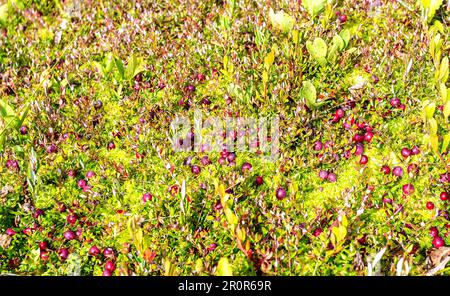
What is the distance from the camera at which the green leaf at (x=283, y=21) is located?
5.25 meters

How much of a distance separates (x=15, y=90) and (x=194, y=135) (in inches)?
98.5

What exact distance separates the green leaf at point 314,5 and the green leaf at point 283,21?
0.26 meters

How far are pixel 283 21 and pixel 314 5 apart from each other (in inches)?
18.4

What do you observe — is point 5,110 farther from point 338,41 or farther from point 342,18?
point 342,18

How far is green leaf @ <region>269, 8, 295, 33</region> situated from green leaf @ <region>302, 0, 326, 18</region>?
0.26 meters

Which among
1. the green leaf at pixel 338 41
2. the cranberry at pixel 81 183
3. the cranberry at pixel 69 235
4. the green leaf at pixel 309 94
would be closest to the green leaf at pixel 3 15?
the cranberry at pixel 81 183

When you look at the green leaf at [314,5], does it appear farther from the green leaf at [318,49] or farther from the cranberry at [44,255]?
the cranberry at [44,255]

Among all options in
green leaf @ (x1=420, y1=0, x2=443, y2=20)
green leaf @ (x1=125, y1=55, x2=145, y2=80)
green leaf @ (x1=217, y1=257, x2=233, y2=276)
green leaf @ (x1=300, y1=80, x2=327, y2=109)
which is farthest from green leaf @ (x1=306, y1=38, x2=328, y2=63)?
green leaf @ (x1=217, y1=257, x2=233, y2=276)

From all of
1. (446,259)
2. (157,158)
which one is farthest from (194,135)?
(446,259)

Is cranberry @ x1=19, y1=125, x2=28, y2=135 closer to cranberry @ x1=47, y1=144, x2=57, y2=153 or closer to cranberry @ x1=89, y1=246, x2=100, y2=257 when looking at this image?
cranberry @ x1=47, y1=144, x2=57, y2=153

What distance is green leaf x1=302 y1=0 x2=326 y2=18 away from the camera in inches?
209

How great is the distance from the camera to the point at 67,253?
12.4 feet

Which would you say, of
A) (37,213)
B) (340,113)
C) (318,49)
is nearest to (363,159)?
(340,113)

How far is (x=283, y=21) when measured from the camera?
17.3 feet
